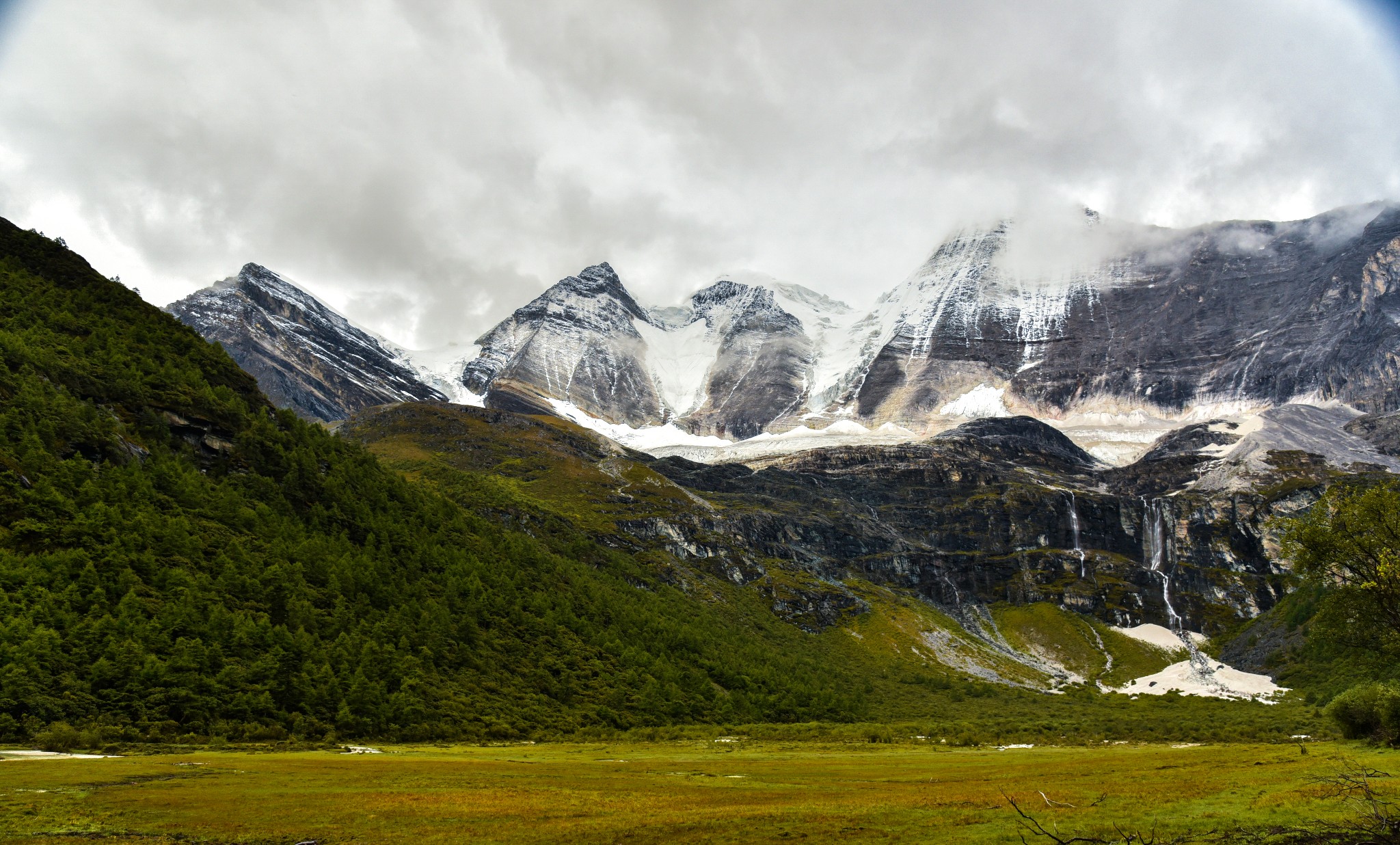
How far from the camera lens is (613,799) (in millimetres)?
40562

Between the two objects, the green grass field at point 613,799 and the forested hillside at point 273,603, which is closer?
the green grass field at point 613,799

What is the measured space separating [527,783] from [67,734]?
1518 inches

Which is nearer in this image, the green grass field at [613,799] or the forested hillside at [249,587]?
the green grass field at [613,799]

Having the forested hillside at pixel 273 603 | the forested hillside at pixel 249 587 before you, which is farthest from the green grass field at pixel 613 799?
the forested hillside at pixel 249 587

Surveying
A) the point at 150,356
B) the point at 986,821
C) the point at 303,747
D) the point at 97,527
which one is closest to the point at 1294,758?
the point at 986,821

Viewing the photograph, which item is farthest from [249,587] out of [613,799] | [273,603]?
[613,799]

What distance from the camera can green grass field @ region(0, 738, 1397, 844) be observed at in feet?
96.4

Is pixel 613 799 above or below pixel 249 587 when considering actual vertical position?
below

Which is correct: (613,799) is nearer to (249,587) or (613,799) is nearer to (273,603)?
(273,603)

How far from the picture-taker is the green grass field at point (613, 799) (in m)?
29.4

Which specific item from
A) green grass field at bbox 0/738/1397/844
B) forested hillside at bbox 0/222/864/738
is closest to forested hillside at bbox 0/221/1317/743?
forested hillside at bbox 0/222/864/738

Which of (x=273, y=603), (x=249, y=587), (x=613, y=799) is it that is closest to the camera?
(x=613, y=799)

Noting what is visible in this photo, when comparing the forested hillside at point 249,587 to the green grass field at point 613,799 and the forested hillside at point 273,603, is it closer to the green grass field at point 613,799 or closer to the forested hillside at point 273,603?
the forested hillside at point 273,603

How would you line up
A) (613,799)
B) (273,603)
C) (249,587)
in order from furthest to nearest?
1. (273,603)
2. (249,587)
3. (613,799)
